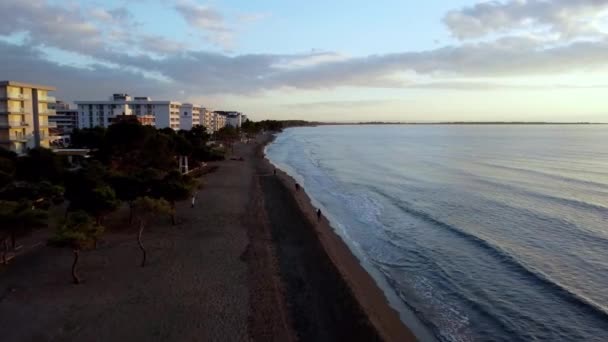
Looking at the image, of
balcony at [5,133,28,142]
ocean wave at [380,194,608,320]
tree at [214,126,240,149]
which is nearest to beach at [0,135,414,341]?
ocean wave at [380,194,608,320]

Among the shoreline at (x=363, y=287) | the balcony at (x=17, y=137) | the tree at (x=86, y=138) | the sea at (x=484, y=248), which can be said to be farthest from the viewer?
the tree at (x=86, y=138)

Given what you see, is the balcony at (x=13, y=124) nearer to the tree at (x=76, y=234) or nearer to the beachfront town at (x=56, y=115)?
the beachfront town at (x=56, y=115)

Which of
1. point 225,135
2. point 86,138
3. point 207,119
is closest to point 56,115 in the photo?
point 225,135

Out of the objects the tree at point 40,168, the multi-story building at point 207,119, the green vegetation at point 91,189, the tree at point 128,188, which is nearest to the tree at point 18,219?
the green vegetation at point 91,189

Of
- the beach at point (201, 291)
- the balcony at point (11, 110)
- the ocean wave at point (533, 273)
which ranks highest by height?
the balcony at point (11, 110)

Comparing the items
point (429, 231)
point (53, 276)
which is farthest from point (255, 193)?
point (53, 276)

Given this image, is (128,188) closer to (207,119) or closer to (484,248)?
(484,248)

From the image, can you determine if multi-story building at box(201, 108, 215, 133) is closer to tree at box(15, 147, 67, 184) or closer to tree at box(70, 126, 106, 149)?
tree at box(70, 126, 106, 149)
